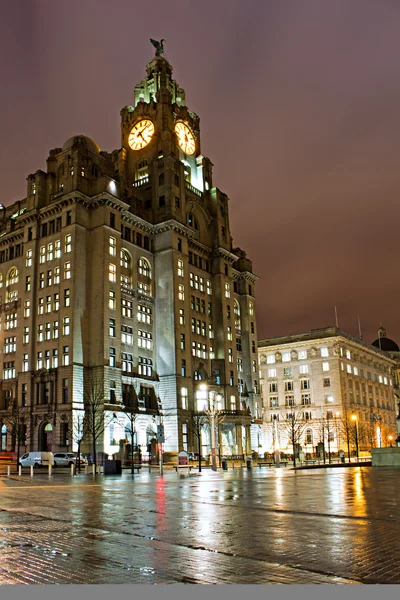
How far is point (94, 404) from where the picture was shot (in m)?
80.4

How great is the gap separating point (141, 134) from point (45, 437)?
65.0 meters

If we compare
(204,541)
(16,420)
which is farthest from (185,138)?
(204,541)

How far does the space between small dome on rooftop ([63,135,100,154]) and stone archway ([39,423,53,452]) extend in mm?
47215

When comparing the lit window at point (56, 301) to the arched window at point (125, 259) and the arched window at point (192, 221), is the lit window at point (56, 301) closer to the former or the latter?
the arched window at point (125, 259)

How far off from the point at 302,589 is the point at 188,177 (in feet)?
387

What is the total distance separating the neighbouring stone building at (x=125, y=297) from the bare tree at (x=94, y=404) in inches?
16.7

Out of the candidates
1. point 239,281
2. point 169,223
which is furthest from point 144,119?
point 239,281

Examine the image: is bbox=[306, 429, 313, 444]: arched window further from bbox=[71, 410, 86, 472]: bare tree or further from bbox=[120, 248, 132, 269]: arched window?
bbox=[71, 410, 86, 472]: bare tree

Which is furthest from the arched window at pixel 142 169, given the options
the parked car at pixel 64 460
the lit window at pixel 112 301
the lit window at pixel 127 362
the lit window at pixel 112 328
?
the parked car at pixel 64 460

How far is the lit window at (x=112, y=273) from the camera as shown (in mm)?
91181

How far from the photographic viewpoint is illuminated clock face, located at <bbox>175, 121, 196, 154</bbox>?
122688 mm

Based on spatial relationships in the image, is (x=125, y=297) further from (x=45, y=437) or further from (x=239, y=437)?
(x=239, y=437)

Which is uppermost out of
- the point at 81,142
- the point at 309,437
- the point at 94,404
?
the point at 81,142

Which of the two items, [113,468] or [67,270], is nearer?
[113,468]
